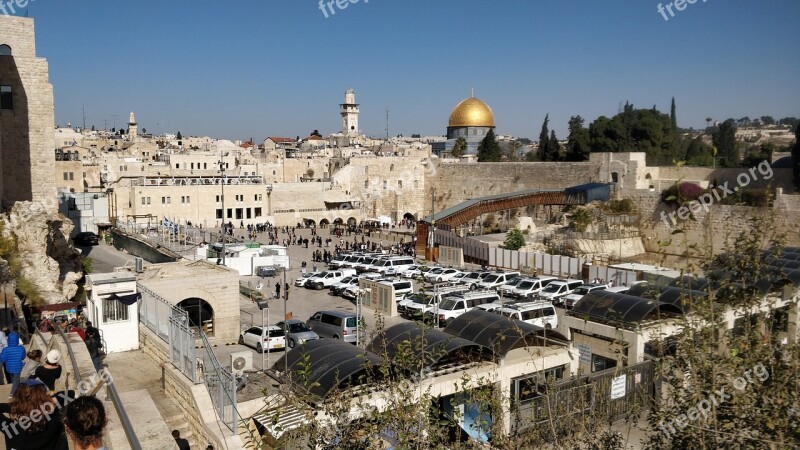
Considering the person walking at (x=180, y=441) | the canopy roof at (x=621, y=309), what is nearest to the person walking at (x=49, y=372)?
the person walking at (x=180, y=441)

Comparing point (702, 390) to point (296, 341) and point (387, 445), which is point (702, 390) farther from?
point (296, 341)

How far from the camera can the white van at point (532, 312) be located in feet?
47.5

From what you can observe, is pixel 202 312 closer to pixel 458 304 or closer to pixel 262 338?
pixel 262 338

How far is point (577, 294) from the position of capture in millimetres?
18188

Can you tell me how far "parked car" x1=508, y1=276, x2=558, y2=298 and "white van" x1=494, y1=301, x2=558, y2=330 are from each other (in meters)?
3.46

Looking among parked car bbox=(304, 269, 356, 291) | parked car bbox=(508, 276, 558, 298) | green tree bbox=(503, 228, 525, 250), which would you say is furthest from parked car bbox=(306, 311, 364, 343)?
green tree bbox=(503, 228, 525, 250)

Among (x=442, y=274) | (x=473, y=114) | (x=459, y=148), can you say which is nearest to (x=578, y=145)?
(x=459, y=148)

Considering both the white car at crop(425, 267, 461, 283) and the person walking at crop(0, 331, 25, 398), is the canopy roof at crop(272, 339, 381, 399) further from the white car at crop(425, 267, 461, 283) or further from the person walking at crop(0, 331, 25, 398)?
the white car at crop(425, 267, 461, 283)

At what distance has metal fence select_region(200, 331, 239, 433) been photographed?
5.77 metres

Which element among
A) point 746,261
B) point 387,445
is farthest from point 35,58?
point 746,261

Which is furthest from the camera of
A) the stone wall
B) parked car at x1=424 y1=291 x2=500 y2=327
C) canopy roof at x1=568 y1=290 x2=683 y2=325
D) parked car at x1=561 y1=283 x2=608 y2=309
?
the stone wall

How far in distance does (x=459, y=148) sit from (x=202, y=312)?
50.8m

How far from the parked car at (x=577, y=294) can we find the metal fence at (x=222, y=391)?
514 inches

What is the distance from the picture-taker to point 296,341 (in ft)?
42.4
